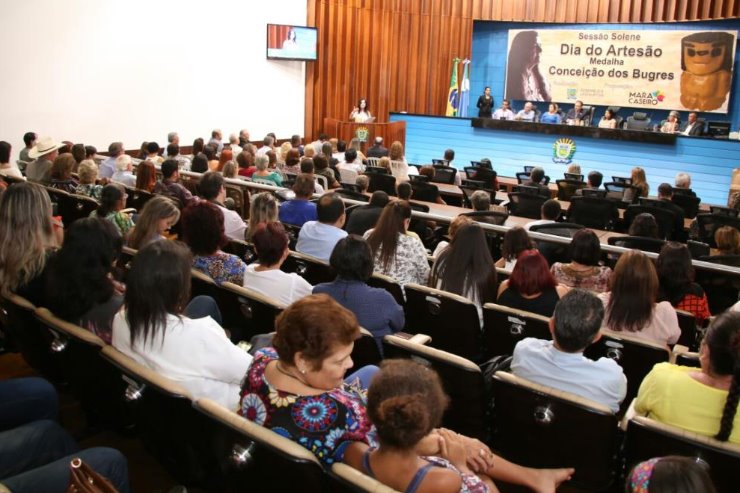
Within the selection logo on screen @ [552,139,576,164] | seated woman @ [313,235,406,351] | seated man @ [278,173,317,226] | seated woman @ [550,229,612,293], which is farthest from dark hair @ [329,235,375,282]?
logo on screen @ [552,139,576,164]

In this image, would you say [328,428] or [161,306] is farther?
[161,306]

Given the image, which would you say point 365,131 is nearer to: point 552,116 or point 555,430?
point 552,116

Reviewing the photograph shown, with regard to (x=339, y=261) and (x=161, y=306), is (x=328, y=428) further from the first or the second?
(x=339, y=261)

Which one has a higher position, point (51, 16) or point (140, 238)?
point (51, 16)

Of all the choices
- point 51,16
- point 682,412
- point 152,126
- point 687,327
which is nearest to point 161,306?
point 682,412

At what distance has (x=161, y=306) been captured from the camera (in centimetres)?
231

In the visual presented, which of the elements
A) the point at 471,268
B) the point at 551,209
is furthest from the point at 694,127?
the point at 471,268

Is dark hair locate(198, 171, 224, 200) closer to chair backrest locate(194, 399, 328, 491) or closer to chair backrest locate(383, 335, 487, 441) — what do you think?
chair backrest locate(383, 335, 487, 441)

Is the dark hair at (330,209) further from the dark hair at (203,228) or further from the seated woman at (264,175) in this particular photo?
the seated woman at (264,175)

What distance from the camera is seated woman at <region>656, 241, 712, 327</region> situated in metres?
3.66

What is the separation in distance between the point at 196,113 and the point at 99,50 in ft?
6.92

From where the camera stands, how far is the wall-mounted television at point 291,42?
13109 mm

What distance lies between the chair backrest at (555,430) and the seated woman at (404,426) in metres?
0.65

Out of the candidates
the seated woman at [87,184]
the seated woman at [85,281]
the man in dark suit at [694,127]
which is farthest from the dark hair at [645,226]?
the man in dark suit at [694,127]
